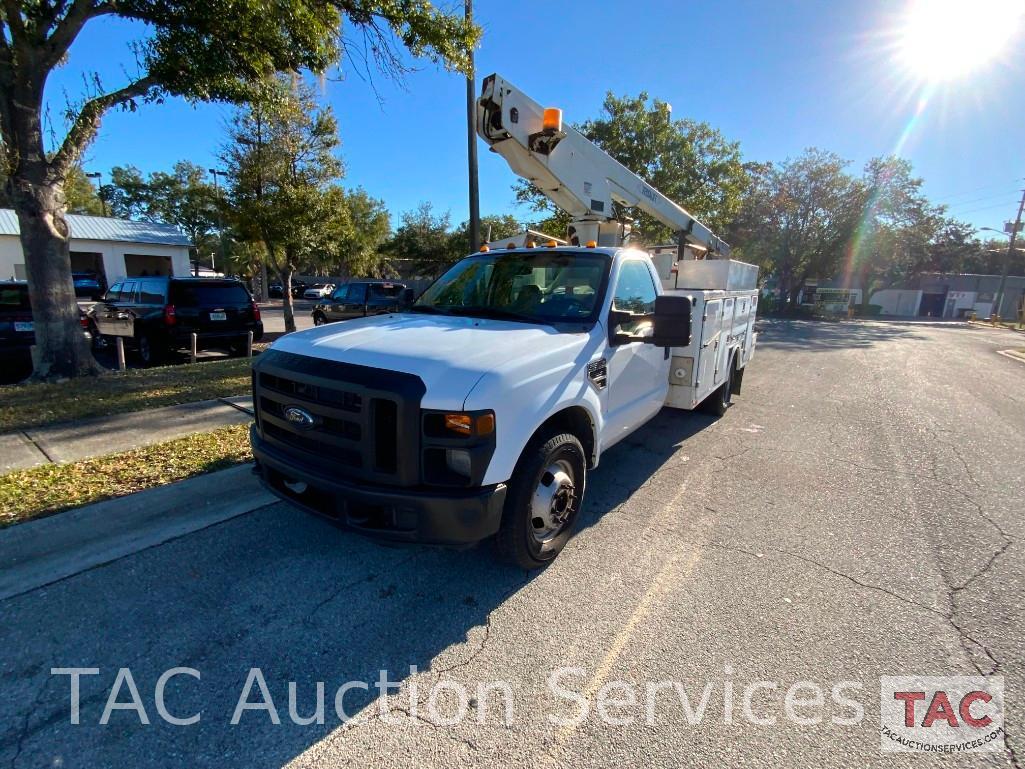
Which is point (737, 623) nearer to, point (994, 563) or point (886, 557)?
point (886, 557)

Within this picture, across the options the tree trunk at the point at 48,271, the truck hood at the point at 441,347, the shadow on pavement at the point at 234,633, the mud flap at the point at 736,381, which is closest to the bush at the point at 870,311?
the mud flap at the point at 736,381

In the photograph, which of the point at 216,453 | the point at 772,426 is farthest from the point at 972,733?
the point at 216,453

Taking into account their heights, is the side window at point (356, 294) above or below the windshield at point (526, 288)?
below

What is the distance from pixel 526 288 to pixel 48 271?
663 centimetres

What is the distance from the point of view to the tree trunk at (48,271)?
19.9ft

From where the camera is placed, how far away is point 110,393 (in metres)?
6.03

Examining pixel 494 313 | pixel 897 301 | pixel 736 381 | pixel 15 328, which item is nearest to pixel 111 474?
pixel 494 313

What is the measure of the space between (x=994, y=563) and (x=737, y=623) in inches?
83.0

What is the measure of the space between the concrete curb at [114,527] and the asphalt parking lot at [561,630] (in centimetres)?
15

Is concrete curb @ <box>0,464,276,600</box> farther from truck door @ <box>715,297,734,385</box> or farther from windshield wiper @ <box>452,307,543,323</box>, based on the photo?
truck door @ <box>715,297,734,385</box>

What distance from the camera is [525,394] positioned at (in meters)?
2.60

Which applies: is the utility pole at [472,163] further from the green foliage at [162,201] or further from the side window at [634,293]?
the green foliage at [162,201]

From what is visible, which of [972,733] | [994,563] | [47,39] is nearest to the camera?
[972,733]

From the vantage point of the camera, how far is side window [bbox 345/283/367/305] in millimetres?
17014
